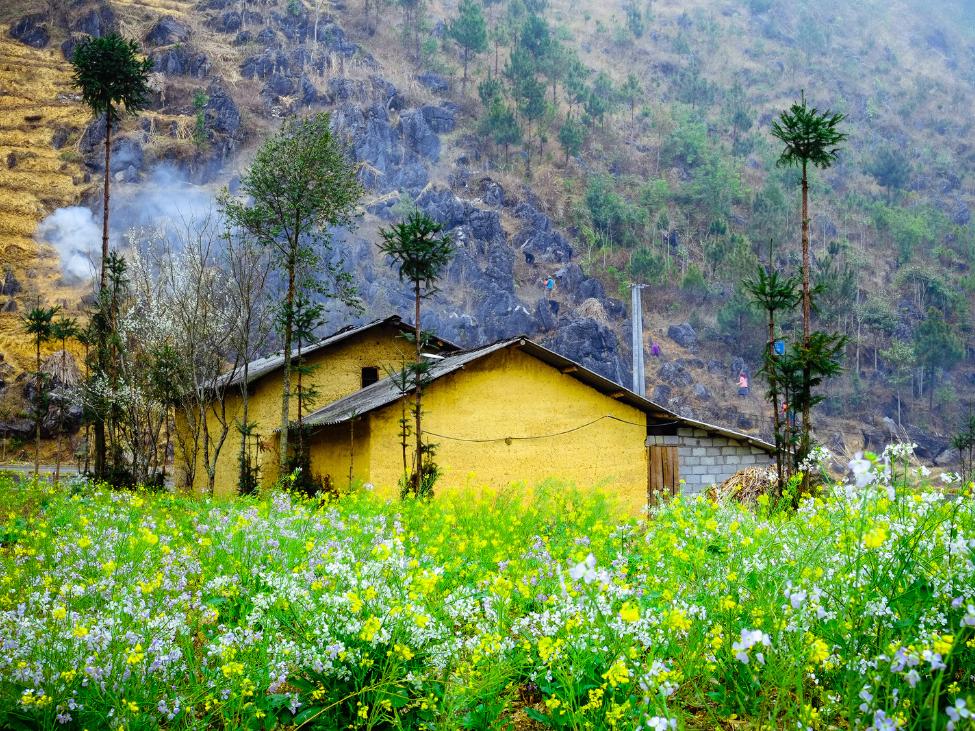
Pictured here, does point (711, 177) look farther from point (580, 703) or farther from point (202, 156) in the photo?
point (580, 703)

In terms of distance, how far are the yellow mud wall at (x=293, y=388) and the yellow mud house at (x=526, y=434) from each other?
1.89m

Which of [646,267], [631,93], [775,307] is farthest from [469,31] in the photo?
[775,307]

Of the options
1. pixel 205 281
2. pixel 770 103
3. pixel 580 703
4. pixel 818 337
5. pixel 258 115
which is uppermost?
pixel 770 103

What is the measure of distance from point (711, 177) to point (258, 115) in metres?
44.6

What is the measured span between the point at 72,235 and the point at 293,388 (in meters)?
46.6

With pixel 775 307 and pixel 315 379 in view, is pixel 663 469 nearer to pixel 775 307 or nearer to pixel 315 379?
pixel 775 307

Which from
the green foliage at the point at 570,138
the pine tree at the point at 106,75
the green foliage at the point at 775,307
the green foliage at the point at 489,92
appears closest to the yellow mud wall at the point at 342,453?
the pine tree at the point at 106,75

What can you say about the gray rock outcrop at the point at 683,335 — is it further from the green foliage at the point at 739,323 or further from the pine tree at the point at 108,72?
the pine tree at the point at 108,72

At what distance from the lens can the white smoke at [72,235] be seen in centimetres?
5578

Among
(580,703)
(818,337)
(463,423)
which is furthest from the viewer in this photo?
(463,423)

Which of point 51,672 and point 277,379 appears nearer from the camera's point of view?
point 51,672

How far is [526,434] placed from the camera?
1692 cm

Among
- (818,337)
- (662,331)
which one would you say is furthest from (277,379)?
(662,331)

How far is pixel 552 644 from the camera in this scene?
3445mm
